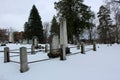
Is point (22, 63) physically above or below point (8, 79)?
above

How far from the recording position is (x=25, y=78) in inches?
373

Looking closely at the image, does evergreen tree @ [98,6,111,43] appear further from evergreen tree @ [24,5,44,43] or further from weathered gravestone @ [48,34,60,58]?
weathered gravestone @ [48,34,60,58]

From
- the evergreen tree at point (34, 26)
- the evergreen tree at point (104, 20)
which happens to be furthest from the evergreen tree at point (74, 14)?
the evergreen tree at point (34, 26)

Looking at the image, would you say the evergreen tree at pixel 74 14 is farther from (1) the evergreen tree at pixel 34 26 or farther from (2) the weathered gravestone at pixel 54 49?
(2) the weathered gravestone at pixel 54 49

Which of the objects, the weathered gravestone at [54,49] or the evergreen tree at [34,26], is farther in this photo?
the evergreen tree at [34,26]

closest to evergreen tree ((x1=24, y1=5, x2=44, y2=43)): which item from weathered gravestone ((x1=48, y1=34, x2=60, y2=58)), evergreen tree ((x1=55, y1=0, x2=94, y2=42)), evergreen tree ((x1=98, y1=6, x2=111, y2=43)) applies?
evergreen tree ((x1=55, y1=0, x2=94, y2=42))

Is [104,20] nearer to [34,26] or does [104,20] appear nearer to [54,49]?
[34,26]

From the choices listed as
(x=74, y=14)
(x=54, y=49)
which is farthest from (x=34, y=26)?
(x=54, y=49)

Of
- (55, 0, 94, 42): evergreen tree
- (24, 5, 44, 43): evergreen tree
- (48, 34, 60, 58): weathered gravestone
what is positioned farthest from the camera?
(24, 5, 44, 43): evergreen tree

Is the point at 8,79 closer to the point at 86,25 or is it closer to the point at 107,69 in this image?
the point at 107,69

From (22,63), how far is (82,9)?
27893mm

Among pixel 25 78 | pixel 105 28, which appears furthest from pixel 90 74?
pixel 105 28

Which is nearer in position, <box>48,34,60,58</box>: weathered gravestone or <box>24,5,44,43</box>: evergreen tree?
<box>48,34,60,58</box>: weathered gravestone

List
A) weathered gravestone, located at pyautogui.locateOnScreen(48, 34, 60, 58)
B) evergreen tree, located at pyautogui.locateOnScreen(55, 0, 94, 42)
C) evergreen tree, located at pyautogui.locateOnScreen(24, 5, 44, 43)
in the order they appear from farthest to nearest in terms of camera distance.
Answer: evergreen tree, located at pyautogui.locateOnScreen(24, 5, 44, 43) → evergreen tree, located at pyautogui.locateOnScreen(55, 0, 94, 42) → weathered gravestone, located at pyautogui.locateOnScreen(48, 34, 60, 58)
